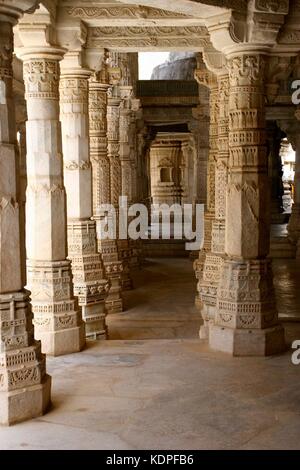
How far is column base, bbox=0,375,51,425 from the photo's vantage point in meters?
4.58

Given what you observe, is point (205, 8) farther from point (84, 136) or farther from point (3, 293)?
point (3, 293)

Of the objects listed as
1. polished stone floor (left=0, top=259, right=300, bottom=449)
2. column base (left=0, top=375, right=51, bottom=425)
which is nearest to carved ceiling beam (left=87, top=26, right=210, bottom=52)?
polished stone floor (left=0, top=259, right=300, bottom=449)

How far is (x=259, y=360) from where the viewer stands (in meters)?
6.30

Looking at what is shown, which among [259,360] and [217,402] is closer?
[217,402]

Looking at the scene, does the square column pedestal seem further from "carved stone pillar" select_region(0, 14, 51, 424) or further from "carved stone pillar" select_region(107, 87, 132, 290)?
"carved stone pillar" select_region(107, 87, 132, 290)

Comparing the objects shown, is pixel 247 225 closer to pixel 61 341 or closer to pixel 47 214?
pixel 47 214

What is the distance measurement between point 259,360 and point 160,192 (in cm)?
2698

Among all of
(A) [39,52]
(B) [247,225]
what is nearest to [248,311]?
(B) [247,225]

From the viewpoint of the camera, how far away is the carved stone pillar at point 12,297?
4.55 metres

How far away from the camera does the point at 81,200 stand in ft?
26.5

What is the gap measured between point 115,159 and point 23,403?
25.3 ft

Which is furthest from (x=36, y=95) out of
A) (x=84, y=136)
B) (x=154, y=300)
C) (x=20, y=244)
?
(x=154, y=300)

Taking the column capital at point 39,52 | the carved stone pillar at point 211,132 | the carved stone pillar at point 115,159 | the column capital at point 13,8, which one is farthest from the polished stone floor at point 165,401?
the carved stone pillar at point 115,159

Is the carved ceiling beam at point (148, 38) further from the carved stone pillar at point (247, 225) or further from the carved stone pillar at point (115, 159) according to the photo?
the carved stone pillar at point (115, 159)
